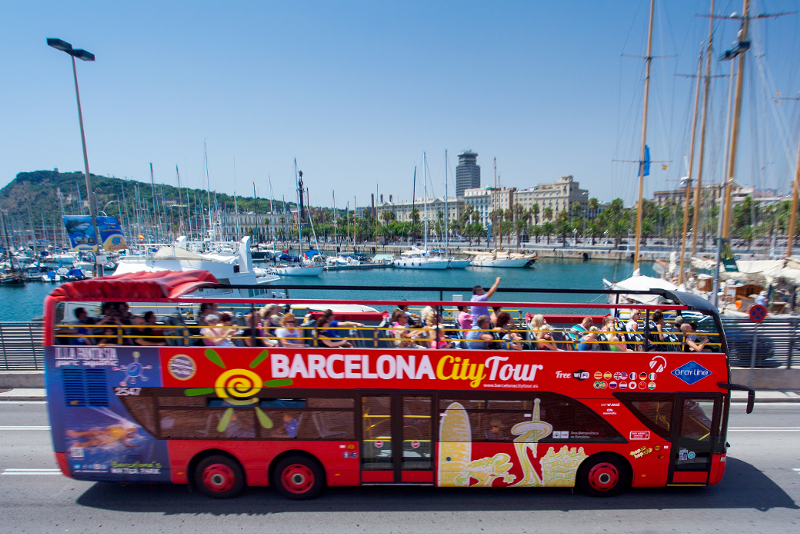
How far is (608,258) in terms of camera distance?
90.2m

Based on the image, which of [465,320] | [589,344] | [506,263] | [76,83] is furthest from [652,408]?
[506,263]

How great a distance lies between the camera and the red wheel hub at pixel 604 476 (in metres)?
6.73

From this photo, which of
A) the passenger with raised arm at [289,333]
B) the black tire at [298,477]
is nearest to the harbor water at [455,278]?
the black tire at [298,477]

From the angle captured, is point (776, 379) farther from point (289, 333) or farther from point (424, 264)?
point (424, 264)

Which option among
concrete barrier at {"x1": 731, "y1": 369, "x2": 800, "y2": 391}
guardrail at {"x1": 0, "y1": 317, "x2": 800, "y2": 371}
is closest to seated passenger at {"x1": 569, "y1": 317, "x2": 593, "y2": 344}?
guardrail at {"x1": 0, "y1": 317, "x2": 800, "y2": 371}

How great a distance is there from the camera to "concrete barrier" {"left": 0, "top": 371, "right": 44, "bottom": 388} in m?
12.0

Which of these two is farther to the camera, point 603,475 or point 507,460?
point 603,475

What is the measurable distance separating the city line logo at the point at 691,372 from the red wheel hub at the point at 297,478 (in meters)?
5.87

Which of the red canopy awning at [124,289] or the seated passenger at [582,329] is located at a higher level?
the red canopy awning at [124,289]

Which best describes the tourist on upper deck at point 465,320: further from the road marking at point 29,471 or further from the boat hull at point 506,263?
the boat hull at point 506,263

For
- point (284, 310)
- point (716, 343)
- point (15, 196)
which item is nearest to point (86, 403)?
point (284, 310)

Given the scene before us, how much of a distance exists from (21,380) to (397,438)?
40.0 feet

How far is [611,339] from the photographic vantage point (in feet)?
22.4

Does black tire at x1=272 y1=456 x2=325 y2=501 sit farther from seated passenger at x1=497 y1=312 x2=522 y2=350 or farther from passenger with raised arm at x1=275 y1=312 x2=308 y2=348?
seated passenger at x1=497 y1=312 x2=522 y2=350
